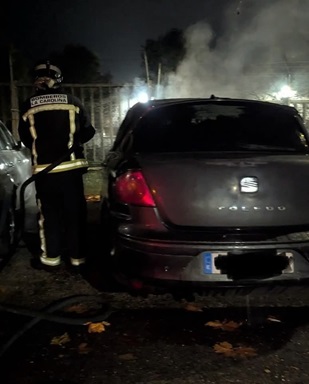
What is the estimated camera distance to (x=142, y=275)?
338cm

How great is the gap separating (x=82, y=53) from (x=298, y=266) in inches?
953

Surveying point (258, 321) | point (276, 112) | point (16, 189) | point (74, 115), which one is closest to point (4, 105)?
point (16, 189)

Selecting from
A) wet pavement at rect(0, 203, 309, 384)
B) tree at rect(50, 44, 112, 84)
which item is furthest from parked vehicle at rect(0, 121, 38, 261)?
tree at rect(50, 44, 112, 84)

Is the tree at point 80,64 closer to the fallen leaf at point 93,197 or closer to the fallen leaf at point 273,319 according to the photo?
the fallen leaf at point 93,197

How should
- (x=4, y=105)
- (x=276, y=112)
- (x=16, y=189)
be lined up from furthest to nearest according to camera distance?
(x=4, y=105)
(x=16, y=189)
(x=276, y=112)

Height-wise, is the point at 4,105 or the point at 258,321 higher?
the point at 4,105

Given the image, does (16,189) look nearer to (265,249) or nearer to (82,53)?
(265,249)

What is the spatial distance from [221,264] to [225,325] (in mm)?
536

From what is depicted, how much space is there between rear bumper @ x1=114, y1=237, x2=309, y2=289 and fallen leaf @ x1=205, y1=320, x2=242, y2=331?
1.19ft

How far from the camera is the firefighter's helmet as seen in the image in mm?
4578

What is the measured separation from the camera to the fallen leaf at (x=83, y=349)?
3141 millimetres

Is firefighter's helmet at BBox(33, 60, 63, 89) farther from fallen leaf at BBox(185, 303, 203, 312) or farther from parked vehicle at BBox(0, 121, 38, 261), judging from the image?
fallen leaf at BBox(185, 303, 203, 312)

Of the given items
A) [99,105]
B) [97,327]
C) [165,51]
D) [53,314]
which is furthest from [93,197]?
[165,51]

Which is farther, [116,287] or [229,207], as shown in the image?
[116,287]
